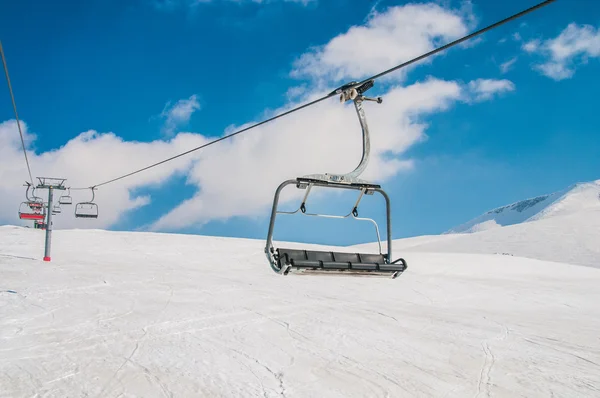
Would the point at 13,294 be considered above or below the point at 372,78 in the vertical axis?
below

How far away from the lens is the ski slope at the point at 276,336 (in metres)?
6.61

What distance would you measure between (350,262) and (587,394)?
378 cm

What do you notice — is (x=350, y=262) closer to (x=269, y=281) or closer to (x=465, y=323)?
(x=465, y=323)

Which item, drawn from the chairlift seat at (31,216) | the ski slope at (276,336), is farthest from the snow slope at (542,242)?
the chairlift seat at (31,216)

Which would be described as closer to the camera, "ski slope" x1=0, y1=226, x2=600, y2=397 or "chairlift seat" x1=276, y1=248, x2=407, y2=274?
"ski slope" x1=0, y1=226, x2=600, y2=397

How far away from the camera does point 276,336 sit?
8.94 metres

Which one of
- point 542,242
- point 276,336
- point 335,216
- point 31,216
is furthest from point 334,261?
point 542,242

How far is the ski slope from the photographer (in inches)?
260

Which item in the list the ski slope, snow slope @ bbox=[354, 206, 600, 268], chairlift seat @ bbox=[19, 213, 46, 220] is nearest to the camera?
the ski slope

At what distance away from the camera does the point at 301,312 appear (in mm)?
11242

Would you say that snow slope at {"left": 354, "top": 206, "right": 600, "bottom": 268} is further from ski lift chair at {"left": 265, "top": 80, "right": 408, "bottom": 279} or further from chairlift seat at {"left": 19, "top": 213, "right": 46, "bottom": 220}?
ski lift chair at {"left": 265, "top": 80, "right": 408, "bottom": 279}

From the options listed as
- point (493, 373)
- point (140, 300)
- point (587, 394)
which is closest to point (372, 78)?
point (493, 373)

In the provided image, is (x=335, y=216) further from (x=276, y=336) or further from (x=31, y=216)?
(x=31, y=216)

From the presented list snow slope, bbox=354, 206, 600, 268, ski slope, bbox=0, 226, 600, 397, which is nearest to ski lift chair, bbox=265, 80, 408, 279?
ski slope, bbox=0, 226, 600, 397
